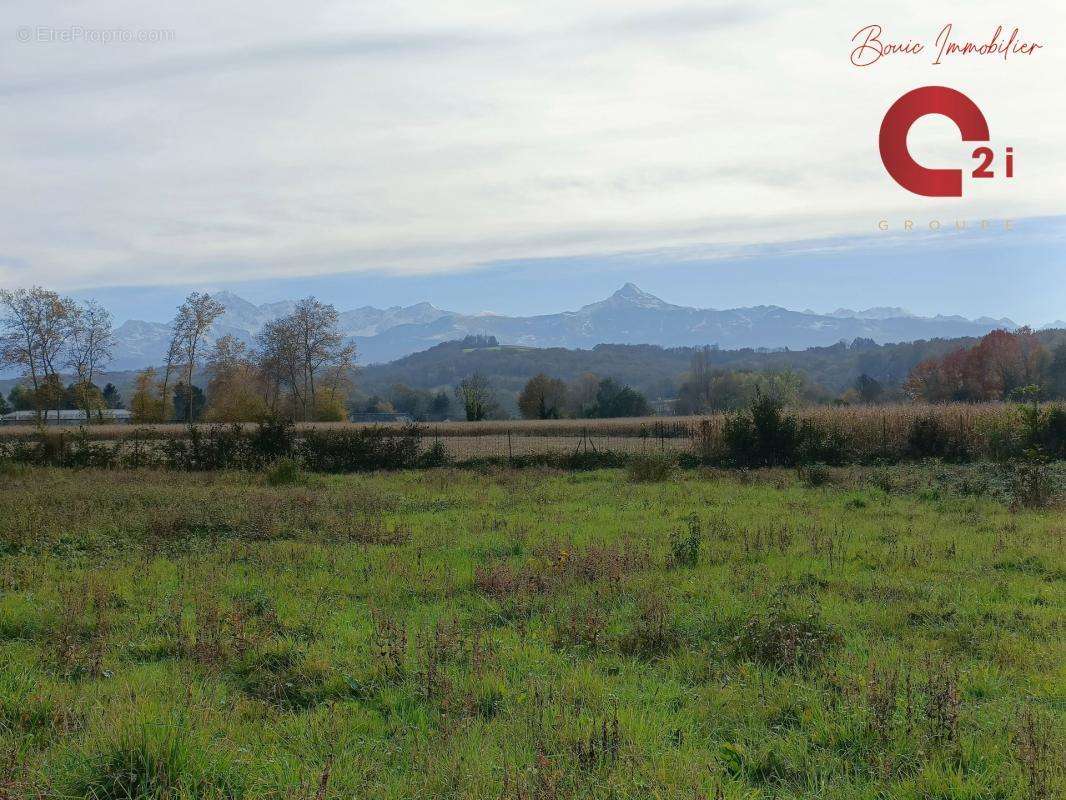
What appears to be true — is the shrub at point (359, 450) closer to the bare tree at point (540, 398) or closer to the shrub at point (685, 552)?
the shrub at point (685, 552)

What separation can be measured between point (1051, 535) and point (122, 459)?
28331mm

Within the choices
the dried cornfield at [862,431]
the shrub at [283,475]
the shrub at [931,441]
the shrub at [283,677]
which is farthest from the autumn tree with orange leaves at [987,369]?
the shrub at [283,677]

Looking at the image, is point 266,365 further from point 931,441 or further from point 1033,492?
point 1033,492

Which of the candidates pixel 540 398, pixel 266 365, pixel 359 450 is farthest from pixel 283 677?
pixel 266 365

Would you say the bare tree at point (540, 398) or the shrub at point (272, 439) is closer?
the shrub at point (272, 439)

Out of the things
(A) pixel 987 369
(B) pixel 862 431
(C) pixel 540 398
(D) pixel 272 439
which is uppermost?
(A) pixel 987 369

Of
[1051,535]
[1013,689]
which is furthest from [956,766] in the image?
[1051,535]

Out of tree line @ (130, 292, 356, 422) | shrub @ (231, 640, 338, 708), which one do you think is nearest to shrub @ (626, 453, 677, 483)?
shrub @ (231, 640, 338, 708)

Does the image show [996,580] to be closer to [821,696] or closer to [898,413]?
[821,696]

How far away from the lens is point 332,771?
493 cm

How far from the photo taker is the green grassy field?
488 cm

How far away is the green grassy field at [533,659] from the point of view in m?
4.88

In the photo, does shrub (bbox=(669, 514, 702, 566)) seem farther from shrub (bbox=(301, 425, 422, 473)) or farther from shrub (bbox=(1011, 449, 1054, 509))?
shrub (bbox=(301, 425, 422, 473))

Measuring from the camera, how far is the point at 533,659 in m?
7.26
